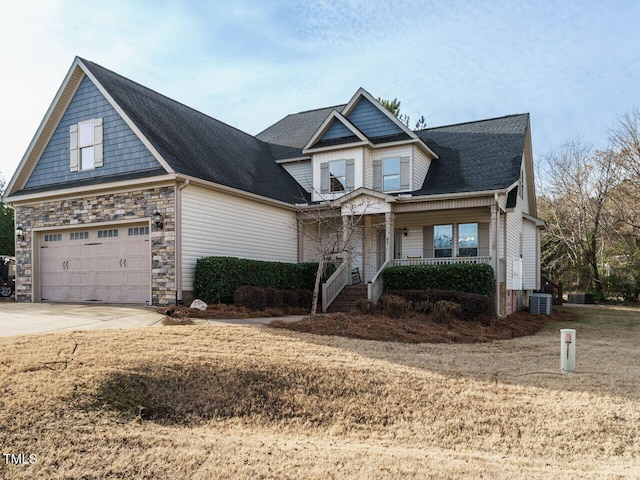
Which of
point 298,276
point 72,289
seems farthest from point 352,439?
point 72,289

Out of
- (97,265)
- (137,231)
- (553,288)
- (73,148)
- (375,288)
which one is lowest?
(553,288)

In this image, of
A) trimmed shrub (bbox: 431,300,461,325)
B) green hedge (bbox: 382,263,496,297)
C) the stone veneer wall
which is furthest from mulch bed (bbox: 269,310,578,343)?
the stone veneer wall

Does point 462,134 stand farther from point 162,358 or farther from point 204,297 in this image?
point 162,358

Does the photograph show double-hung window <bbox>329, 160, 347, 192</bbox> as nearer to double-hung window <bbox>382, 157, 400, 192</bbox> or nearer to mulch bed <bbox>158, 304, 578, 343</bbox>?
double-hung window <bbox>382, 157, 400, 192</bbox>

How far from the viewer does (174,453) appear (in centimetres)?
470

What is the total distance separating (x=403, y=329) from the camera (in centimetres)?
1119

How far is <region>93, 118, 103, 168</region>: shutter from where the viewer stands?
51.4 feet

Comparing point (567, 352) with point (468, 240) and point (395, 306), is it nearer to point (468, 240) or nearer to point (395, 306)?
point (395, 306)

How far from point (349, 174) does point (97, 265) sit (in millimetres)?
9322

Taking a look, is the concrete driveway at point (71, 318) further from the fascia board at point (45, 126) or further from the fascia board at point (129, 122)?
the fascia board at point (45, 126)

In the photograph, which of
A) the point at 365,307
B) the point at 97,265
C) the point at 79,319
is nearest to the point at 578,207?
the point at 365,307

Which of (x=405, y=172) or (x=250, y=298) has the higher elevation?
(x=405, y=172)

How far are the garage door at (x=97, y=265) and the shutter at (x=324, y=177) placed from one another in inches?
284

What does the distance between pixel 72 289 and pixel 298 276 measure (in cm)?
736
